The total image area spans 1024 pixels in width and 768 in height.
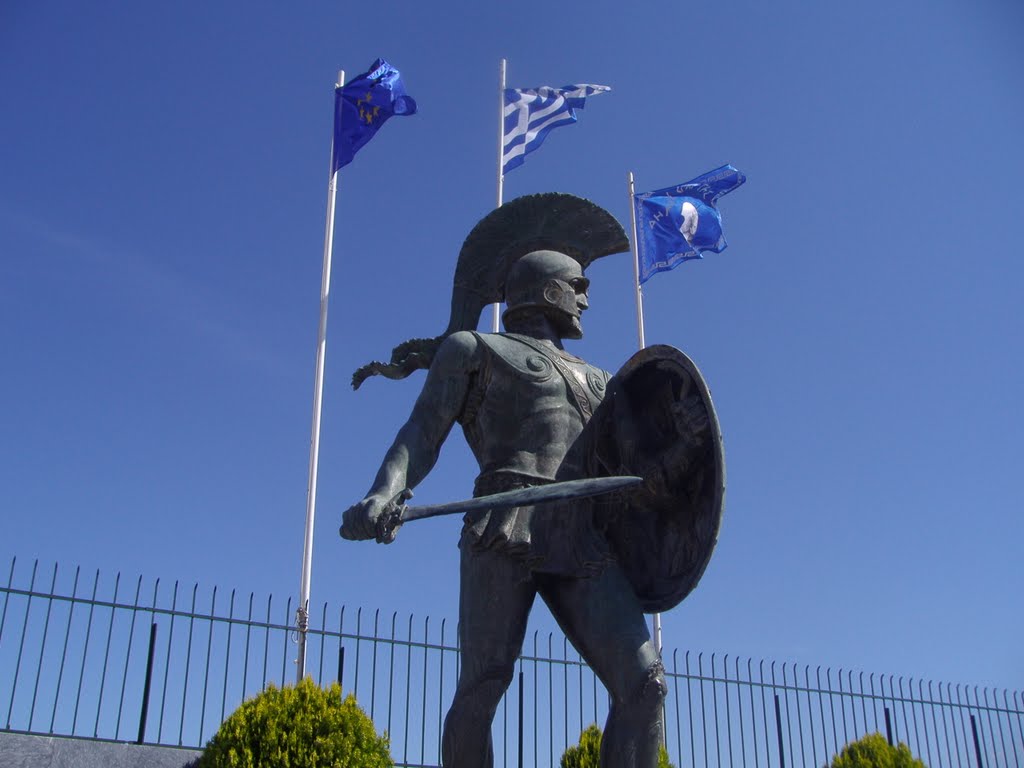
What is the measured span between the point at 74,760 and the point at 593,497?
442cm

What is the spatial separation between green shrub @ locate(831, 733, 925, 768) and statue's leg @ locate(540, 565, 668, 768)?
6.87 meters

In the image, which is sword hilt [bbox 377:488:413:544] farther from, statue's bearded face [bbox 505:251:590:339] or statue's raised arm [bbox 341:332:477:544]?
statue's bearded face [bbox 505:251:590:339]

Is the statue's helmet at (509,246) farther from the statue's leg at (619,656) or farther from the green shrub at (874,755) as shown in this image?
the green shrub at (874,755)

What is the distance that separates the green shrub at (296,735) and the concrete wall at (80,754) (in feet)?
1.10

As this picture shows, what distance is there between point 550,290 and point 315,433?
6889 mm

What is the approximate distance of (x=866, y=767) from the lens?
400 inches

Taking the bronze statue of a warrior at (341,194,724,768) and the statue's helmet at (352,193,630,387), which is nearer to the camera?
the bronze statue of a warrior at (341,194,724,768)

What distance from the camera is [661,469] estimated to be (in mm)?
4578

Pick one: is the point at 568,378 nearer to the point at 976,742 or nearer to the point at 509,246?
the point at 509,246

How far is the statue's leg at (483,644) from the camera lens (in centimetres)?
418

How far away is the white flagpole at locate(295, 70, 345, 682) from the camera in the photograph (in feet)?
31.3

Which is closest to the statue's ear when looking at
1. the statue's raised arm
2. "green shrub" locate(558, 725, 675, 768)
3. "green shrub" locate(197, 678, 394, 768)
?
the statue's raised arm

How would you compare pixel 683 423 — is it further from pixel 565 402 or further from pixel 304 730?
pixel 304 730

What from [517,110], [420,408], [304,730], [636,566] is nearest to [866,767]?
[304,730]
